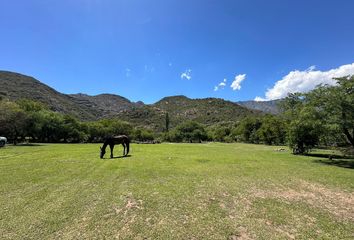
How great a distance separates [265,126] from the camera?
6381 cm

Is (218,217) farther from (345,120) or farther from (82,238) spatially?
(345,120)

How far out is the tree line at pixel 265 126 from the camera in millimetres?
20516

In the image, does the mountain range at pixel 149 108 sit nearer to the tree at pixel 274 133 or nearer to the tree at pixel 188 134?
the tree at pixel 188 134

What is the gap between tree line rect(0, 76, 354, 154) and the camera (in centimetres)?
2052

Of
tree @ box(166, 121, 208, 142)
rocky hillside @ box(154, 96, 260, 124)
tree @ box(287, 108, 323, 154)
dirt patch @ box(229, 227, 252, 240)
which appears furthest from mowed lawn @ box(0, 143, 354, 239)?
rocky hillside @ box(154, 96, 260, 124)

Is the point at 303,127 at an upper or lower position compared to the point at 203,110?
lower

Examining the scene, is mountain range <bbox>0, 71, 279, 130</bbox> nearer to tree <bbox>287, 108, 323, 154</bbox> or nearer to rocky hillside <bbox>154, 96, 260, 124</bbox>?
rocky hillside <bbox>154, 96, 260, 124</bbox>

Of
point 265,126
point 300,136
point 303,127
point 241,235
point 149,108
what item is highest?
point 149,108

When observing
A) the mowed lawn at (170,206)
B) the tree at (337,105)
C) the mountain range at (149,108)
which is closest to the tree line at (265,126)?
the tree at (337,105)

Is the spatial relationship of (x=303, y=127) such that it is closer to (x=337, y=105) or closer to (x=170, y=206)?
(x=337, y=105)

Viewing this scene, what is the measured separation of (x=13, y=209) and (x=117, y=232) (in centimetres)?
415

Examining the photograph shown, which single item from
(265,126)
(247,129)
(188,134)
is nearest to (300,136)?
(265,126)

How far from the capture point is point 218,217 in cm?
705

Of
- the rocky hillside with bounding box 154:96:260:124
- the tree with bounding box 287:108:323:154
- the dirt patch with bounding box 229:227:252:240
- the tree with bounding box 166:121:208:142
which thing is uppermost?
the rocky hillside with bounding box 154:96:260:124
